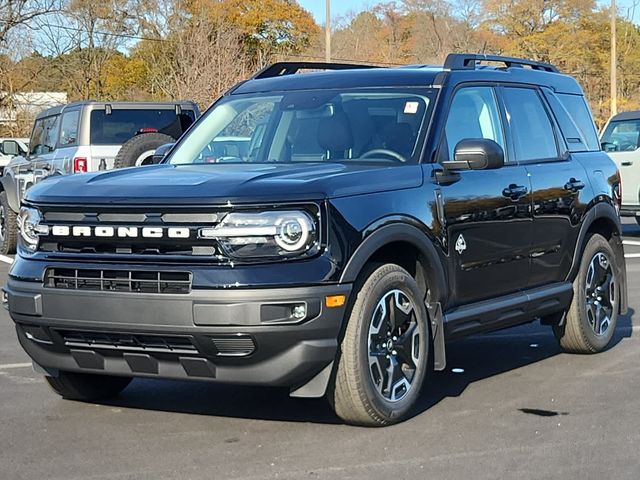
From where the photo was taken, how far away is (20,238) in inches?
220

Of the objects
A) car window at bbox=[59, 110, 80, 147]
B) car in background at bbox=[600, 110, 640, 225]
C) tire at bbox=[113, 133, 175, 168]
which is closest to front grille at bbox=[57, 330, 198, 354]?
tire at bbox=[113, 133, 175, 168]

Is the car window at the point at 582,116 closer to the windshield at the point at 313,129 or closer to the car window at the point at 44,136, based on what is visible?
the windshield at the point at 313,129

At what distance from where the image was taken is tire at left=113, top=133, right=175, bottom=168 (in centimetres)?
1185

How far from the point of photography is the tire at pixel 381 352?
5223 mm

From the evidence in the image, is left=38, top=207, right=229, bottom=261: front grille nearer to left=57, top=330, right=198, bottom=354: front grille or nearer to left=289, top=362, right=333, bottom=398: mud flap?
left=57, top=330, right=198, bottom=354: front grille

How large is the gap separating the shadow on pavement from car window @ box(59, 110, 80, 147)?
725cm

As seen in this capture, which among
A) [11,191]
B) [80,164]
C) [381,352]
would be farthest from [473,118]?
[11,191]

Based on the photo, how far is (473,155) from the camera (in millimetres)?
5949

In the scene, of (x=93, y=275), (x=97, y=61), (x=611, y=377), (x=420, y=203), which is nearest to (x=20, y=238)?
(x=93, y=275)

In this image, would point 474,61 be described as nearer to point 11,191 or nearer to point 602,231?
point 602,231

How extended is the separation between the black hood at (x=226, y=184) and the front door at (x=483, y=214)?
40 cm

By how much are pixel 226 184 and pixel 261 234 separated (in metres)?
0.35

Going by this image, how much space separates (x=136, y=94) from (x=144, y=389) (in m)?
42.9

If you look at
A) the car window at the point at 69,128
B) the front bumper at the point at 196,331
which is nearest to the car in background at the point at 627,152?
the car window at the point at 69,128
